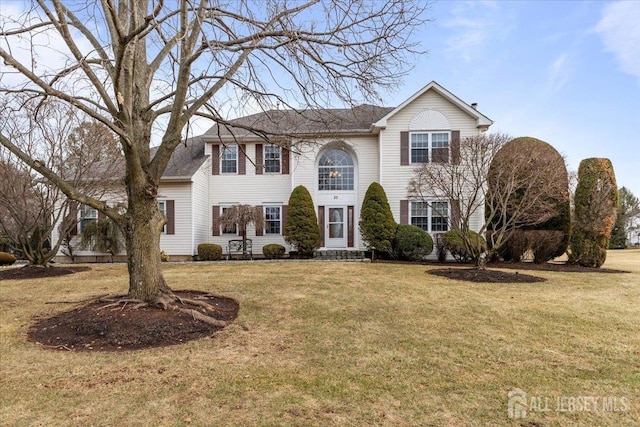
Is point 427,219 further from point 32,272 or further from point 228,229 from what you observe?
point 32,272

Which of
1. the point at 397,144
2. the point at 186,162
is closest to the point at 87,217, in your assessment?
the point at 186,162

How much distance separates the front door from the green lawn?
9433 mm

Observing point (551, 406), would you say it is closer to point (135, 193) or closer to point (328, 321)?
point (328, 321)

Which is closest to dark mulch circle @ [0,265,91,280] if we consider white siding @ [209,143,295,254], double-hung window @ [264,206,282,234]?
white siding @ [209,143,295,254]

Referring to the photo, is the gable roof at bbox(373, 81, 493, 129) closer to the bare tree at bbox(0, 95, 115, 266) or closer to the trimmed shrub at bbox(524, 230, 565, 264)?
the trimmed shrub at bbox(524, 230, 565, 264)

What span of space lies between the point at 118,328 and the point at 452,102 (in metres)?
15.3

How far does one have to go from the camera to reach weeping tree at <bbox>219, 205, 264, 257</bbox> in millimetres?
15352

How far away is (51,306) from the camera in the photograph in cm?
667

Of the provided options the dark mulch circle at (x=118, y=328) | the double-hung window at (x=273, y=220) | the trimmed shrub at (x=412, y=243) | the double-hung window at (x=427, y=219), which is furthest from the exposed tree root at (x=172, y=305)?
the double-hung window at (x=427, y=219)

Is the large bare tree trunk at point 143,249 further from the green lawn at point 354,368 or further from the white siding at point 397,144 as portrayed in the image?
the white siding at point 397,144

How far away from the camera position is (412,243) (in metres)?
14.1

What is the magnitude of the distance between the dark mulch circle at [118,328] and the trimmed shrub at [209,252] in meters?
9.48

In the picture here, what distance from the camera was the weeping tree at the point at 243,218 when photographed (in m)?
15.4

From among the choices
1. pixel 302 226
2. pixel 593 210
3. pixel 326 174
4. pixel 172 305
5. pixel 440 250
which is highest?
pixel 326 174
